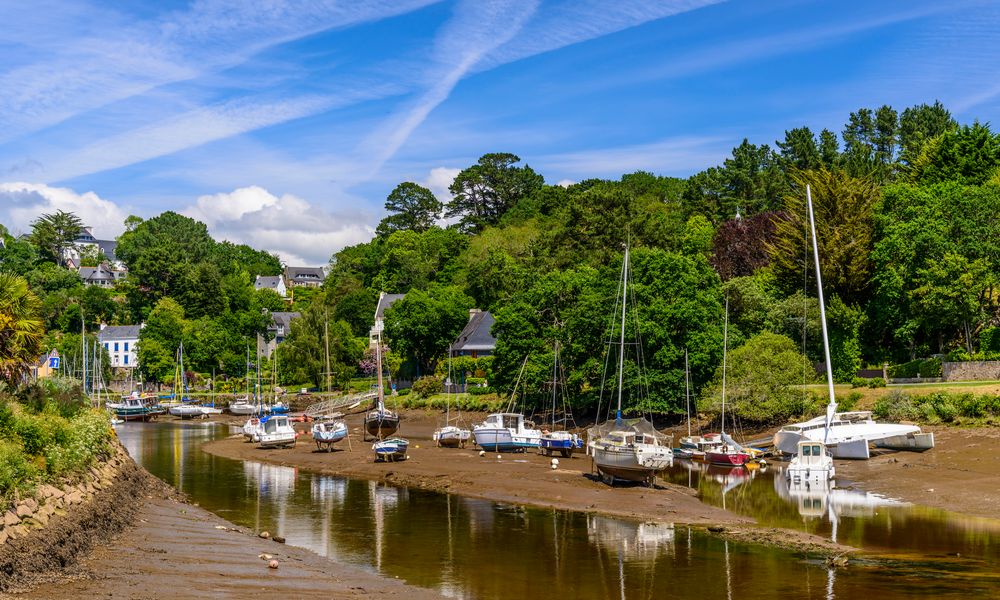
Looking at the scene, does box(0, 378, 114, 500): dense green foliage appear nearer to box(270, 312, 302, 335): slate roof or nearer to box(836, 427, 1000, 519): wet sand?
box(836, 427, 1000, 519): wet sand

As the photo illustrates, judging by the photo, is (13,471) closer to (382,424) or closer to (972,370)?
(382,424)

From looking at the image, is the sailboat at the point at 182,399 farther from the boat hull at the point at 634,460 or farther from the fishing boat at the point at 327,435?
the boat hull at the point at 634,460

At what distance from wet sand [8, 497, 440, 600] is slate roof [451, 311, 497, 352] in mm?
72607

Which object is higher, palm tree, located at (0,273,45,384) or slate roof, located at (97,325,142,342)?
slate roof, located at (97,325,142,342)

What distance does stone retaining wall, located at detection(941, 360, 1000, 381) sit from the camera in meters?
59.1

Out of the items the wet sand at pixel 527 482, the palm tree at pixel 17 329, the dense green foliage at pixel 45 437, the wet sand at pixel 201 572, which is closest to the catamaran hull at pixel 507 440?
the wet sand at pixel 527 482

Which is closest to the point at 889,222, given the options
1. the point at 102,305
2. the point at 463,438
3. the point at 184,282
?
the point at 463,438

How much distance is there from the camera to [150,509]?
1297 inches

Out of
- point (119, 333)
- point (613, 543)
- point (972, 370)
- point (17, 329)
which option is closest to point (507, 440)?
point (613, 543)

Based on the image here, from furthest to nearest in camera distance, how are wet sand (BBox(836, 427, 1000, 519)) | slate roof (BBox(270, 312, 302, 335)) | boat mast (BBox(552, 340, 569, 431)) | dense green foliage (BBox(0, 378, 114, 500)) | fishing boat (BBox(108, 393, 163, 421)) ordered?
1. slate roof (BBox(270, 312, 302, 335))
2. fishing boat (BBox(108, 393, 163, 421))
3. boat mast (BBox(552, 340, 569, 431))
4. wet sand (BBox(836, 427, 1000, 519))
5. dense green foliage (BBox(0, 378, 114, 500))

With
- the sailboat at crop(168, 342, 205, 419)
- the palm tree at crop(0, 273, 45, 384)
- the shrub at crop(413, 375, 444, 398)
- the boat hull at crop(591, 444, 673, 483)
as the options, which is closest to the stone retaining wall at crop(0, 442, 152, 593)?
the palm tree at crop(0, 273, 45, 384)

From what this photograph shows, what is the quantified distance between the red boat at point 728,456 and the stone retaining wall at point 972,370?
18.4 metres

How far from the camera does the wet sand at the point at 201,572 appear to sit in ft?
67.3

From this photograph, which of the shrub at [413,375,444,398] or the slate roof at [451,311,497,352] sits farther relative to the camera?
the slate roof at [451,311,497,352]
